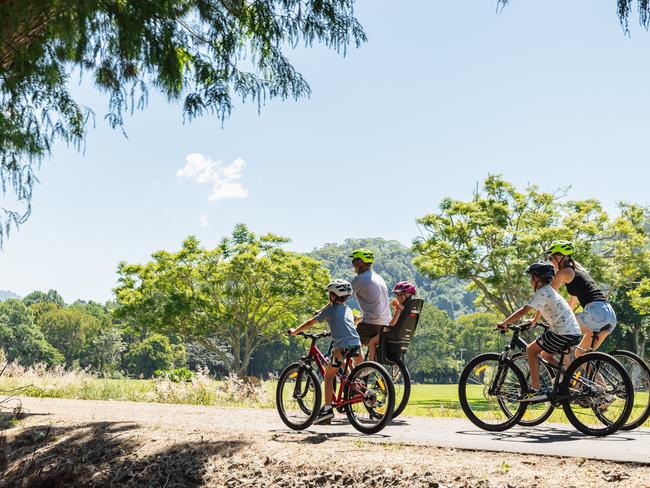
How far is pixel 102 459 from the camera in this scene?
6609mm

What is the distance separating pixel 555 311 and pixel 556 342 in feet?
0.99

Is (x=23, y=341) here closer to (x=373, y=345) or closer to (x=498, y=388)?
(x=373, y=345)

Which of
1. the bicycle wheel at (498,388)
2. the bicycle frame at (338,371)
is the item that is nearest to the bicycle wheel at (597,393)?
the bicycle wheel at (498,388)

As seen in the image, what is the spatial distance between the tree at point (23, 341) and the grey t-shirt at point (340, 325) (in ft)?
266

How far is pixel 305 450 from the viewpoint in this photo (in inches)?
237

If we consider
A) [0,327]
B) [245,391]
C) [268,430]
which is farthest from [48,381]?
[0,327]

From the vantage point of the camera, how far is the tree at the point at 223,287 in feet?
122

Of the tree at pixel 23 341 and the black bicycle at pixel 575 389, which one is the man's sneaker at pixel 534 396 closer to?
the black bicycle at pixel 575 389

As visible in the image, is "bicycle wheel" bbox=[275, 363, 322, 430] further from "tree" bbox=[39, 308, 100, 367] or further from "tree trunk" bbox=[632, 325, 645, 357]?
"tree" bbox=[39, 308, 100, 367]

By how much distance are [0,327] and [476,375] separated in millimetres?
85000

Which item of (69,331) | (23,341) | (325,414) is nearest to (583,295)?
(325,414)

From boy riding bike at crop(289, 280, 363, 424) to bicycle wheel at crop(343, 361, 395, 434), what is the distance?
199mm

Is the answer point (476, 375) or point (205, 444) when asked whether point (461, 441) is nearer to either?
point (476, 375)

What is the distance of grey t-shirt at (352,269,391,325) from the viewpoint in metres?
8.30
